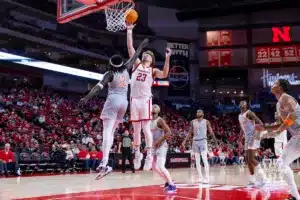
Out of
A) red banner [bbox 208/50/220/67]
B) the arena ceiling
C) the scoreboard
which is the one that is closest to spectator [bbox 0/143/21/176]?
the arena ceiling

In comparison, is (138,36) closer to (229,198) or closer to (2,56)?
(2,56)

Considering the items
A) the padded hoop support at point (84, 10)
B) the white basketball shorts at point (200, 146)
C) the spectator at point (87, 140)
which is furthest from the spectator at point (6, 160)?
the white basketball shorts at point (200, 146)

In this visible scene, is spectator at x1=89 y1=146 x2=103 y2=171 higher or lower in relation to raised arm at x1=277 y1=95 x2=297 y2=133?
lower

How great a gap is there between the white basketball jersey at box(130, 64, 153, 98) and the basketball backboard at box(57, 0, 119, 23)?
208 cm

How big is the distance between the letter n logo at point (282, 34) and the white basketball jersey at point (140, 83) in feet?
122

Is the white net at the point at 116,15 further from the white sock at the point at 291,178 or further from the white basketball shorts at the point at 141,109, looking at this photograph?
the white sock at the point at 291,178

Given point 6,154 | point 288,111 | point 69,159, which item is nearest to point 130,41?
point 288,111

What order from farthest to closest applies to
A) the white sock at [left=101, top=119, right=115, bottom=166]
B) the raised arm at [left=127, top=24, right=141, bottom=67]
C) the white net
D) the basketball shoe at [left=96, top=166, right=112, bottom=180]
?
the white net < the raised arm at [left=127, top=24, right=141, bottom=67] < the white sock at [left=101, top=119, right=115, bottom=166] < the basketball shoe at [left=96, top=166, right=112, bottom=180]

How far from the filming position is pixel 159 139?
8953 millimetres

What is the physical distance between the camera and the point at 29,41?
27.1 meters

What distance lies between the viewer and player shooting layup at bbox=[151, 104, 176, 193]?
8.95 metres

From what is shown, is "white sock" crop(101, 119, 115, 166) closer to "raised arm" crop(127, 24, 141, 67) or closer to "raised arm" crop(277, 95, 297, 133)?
"raised arm" crop(127, 24, 141, 67)

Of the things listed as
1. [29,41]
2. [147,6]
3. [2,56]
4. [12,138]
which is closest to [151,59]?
[12,138]

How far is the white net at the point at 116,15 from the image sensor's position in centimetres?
923
